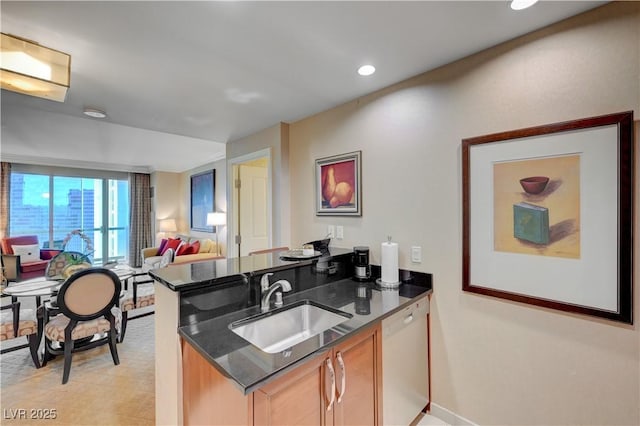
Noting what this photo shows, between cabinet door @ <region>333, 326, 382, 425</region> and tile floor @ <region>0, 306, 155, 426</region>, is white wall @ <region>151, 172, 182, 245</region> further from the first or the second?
cabinet door @ <region>333, 326, 382, 425</region>

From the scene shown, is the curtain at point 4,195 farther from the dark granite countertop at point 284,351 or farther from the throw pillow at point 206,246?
the dark granite countertop at point 284,351

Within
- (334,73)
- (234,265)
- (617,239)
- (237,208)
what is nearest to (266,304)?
(234,265)

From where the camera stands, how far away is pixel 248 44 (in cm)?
154

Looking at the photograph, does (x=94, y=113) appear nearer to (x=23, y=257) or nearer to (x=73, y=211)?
(x=23, y=257)

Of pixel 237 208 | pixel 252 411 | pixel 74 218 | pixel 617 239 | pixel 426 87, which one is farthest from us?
pixel 74 218

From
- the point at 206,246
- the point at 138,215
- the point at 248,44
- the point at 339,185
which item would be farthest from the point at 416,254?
the point at 138,215

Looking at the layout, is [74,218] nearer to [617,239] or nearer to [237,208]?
[237,208]

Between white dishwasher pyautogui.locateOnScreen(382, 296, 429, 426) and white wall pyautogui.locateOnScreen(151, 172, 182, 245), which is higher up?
white wall pyautogui.locateOnScreen(151, 172, 182, 245)

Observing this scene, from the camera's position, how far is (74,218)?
6383 mm

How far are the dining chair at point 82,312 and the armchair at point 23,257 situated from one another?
3.94m

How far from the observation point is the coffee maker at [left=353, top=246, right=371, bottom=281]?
213 centimetres

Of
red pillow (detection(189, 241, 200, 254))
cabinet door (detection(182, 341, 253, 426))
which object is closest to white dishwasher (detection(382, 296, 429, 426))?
cabinet door (detection(182, 341, 253, 426))

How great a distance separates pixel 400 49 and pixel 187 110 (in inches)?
75.4

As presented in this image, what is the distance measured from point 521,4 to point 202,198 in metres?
6.25
